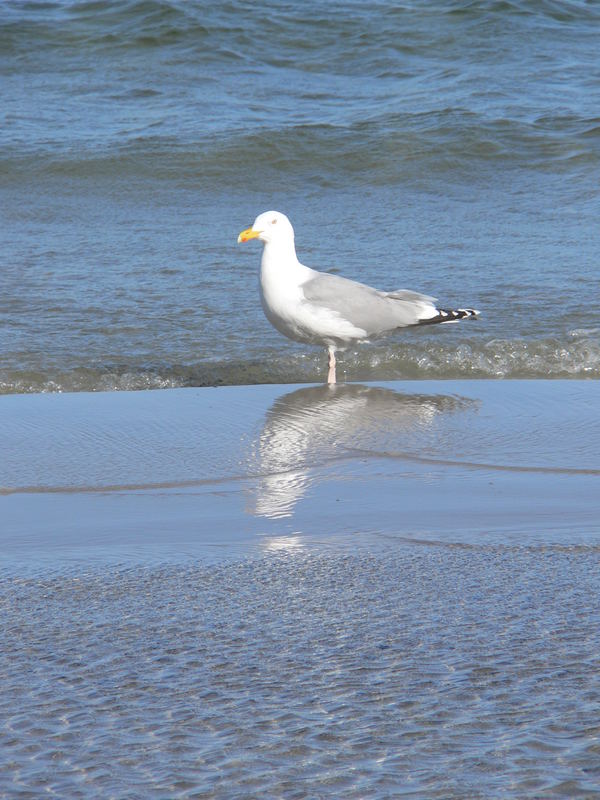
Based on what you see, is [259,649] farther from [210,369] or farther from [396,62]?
[396,62]

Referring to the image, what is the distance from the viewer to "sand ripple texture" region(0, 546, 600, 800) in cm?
Result: 187

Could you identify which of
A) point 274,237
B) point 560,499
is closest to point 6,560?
point 560,499

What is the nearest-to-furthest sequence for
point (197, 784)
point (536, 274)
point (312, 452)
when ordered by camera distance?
point (197, 784) → point (312, 452) → point (536, 274)

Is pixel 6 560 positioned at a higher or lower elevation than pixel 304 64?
lower

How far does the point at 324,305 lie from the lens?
20.2ft

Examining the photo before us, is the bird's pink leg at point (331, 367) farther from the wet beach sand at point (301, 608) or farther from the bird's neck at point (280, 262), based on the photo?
the wet beach sand at point (301, 608)

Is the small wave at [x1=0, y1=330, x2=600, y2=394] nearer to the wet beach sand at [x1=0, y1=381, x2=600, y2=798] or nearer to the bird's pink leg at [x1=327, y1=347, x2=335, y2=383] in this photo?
the bird's pink leg at [x1=327, y1=347, x2=335, y2=383]

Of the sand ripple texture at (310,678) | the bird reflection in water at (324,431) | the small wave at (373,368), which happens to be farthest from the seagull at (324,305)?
the sand ripple texture at (310,678)

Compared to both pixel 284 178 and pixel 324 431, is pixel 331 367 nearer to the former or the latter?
pixel 324 431

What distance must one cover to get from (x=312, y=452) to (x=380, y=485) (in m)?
0.51

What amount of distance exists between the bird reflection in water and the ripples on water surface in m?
1.16

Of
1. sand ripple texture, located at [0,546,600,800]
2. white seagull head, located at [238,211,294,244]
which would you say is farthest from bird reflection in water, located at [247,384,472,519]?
white seagull head, located at [238,211,294,244]

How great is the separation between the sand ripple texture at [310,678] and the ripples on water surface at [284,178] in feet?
11.6

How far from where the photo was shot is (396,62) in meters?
15.0
